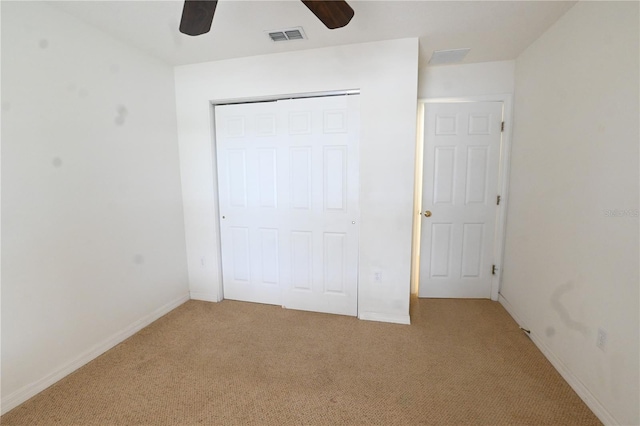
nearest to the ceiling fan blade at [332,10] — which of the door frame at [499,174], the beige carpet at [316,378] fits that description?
the door frame at [499,174]

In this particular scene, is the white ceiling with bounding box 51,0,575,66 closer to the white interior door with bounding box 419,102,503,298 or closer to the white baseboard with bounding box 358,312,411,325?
the white interior door with bounding box 419,102,503,298

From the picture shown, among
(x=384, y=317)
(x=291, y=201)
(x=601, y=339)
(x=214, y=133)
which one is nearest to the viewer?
(x=601, y=339)

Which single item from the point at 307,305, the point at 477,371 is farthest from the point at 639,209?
the point at 307,305

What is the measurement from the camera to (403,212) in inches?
92.6

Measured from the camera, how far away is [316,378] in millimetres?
1796

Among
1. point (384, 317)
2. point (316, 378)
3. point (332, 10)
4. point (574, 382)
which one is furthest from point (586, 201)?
point (316, 378)

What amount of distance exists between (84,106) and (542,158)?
3408 mm

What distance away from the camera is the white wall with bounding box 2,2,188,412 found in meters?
1.58

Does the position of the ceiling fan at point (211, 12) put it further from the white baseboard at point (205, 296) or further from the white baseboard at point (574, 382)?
the white baseboard at point (574, 382)

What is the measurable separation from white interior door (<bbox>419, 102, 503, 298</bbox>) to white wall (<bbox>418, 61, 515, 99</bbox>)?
0.40ft

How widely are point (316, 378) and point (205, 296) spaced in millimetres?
1686

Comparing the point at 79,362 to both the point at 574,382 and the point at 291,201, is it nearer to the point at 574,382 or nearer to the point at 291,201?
the point at 291,201

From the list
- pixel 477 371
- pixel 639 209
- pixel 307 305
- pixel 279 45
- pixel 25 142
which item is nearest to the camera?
pixel 639 209

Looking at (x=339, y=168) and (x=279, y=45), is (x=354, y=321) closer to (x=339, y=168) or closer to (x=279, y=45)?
(x=339, y=168)
